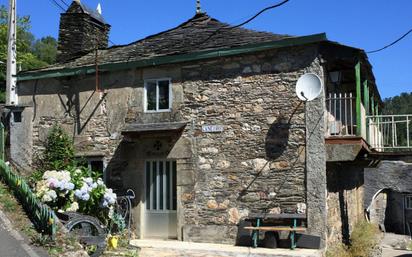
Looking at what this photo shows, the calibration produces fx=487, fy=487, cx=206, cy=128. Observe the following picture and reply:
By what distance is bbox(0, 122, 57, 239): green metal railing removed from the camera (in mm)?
7316

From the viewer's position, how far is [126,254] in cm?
802

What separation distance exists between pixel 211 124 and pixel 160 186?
217cm

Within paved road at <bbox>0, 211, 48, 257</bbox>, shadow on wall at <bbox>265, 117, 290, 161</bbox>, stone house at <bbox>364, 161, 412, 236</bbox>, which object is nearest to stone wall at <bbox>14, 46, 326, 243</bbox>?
shadow on wall at <bbox>265, 117, 290, 161</bbox>

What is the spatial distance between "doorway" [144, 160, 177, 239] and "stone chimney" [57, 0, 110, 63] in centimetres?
517

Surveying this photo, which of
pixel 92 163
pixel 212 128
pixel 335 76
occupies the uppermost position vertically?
pixel 335 76

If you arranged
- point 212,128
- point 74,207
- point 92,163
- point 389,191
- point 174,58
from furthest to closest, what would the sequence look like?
point 389,191
point 92,163
point 174,58
point 212,128
point 74,207

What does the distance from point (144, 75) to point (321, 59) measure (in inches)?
A: 180

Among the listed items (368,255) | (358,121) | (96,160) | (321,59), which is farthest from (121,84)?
(368,255)

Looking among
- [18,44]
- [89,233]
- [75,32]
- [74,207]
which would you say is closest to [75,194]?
[74,207]

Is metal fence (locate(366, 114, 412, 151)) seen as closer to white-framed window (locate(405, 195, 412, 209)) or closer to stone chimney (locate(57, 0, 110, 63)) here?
stone chimney (locate(57, 0, 110, 63))

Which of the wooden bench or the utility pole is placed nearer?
the wooden bench

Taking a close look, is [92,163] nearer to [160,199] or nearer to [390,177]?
[160,199]

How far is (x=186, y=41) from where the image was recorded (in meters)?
13.0

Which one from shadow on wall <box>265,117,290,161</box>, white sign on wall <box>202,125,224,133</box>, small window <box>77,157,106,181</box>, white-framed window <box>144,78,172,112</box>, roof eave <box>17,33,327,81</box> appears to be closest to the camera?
roof eave <box>17,33,327,81</box>
